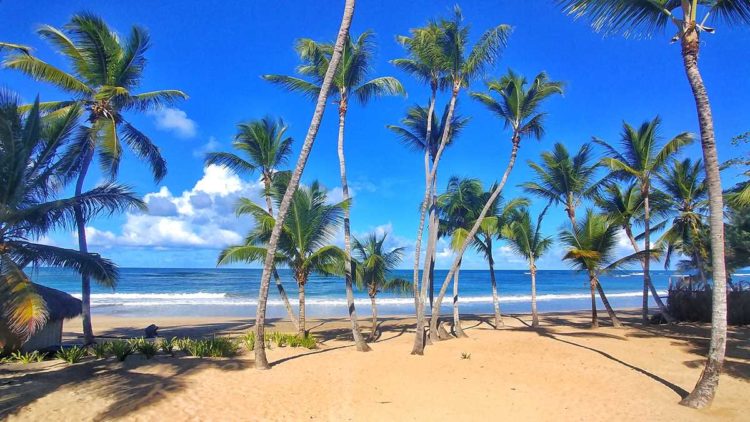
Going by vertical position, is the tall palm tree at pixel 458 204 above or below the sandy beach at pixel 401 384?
above

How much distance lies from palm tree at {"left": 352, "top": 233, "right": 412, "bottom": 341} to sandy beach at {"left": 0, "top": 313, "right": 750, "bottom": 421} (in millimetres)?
3681

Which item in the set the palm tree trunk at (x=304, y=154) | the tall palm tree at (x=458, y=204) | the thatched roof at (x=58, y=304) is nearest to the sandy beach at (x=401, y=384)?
the palm tree trunk at (x=304, y=154)

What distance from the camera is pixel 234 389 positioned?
833cm

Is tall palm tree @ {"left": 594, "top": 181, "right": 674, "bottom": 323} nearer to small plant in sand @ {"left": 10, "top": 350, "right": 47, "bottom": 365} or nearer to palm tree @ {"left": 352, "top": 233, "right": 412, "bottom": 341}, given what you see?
palm tree @ {"left": 352, "top": 233, "right": 412, "bottom": 341}

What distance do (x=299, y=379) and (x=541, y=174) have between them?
1263cm

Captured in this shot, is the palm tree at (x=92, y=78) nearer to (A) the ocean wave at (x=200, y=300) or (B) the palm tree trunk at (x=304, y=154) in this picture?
(B) the palm tree trunk at (x=304, y=154)

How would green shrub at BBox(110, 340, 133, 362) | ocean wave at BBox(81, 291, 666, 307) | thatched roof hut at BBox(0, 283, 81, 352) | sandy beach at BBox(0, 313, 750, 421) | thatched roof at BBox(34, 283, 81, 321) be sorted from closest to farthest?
sandy beach at BBox(0, 313, 750, 421) < green shrub at BBox(110, 340, 133, 362) < thatched roof hut at BBox(0, 283, 81, 352) < thatched roof at BBox(34, 283, 81, 321) < ocean wave at BBox(81, 291, 666, 307)

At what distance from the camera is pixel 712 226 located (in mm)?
7070

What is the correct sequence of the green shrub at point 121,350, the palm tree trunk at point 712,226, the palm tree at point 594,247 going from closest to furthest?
the palm tree trunk at point 712,226 < the green shrub at point 121,350 < the palm tree at point 594,247

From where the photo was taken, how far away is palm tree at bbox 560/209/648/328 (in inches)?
622

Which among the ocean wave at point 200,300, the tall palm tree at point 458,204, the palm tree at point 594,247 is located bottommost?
the ocean wave at point 200,300

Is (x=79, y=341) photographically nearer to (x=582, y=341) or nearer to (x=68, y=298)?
(x=68, y=298)

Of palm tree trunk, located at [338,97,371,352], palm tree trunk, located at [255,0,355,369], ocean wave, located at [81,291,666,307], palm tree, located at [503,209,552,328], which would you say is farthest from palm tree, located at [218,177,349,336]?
ocean wave, located at [81,291,666,307]

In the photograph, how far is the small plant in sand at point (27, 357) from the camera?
31.4ft
